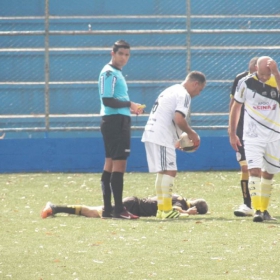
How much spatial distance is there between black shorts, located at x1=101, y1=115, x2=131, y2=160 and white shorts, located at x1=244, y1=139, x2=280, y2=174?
1.41 metres

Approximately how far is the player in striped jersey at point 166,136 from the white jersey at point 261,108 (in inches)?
23.1

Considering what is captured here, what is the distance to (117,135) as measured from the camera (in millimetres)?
10773

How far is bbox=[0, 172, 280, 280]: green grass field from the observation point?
23.6ft

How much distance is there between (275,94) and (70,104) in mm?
8952

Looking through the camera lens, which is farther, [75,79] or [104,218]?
[75,79]

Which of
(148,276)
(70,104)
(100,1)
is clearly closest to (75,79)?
(70,104)

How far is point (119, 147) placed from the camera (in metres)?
10.8

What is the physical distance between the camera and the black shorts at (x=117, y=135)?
10.8 metres

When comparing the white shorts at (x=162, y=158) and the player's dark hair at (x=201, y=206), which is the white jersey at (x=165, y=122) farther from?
the player's dark hair at (x=201, y=206)

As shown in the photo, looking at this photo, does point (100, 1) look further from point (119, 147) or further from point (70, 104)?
point (119, 147)

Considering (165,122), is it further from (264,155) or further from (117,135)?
(264,155)

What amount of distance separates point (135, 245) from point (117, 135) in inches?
97.1

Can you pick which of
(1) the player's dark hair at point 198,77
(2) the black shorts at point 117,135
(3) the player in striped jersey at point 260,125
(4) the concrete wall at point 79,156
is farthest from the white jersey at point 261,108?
(4) the concrete wall at point 79,156

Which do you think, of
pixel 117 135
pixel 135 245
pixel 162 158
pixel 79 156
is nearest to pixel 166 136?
pixel 162 158
